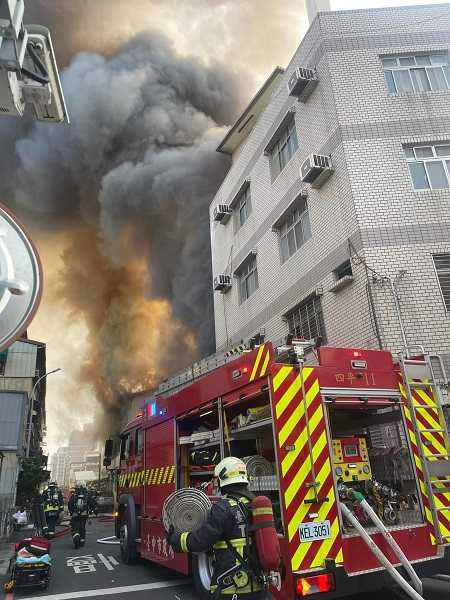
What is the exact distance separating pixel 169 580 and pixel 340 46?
38.4 ft

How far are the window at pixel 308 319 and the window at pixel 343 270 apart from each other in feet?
2.71

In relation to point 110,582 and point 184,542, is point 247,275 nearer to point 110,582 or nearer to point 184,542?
point 110,582

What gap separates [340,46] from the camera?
10.9 meters

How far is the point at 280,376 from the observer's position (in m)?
4.32

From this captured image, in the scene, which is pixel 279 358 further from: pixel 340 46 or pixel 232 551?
pixel 340 46

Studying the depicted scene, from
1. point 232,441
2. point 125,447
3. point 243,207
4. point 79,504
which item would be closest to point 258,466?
point 232,441

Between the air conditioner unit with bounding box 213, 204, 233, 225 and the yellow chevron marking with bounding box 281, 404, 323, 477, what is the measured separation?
12.3 meters

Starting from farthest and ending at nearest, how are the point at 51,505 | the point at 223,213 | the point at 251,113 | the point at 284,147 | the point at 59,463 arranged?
the point at 59,463 < the point at 251,113 < the point at 223,213 < the point at 284,147 < the point at 51,505

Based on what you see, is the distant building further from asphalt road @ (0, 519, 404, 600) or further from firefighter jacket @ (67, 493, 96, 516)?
asphalt road @ (0, 519, 404, 600)

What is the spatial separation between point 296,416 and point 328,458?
472mm

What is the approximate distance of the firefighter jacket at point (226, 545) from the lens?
2.79 meters

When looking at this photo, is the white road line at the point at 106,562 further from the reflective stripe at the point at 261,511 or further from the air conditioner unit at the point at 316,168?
the air conditioner unit at the point at 316,168

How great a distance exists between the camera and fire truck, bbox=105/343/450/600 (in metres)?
3.85

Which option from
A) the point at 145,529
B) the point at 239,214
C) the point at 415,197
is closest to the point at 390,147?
the point at 415,197
